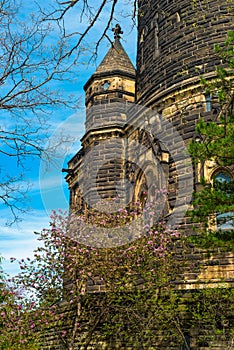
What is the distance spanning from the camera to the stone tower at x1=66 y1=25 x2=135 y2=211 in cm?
1702

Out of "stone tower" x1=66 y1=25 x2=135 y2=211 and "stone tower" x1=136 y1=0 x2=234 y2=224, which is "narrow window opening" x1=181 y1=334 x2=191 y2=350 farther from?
"stone tower" x1=66 y1=25 x2=135 y2=211

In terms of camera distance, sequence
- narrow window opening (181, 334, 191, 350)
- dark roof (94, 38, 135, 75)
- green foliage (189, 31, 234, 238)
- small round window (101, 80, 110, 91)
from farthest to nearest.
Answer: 1. dark roof (94, 38, 135, 75)
2. small round window (101, 80, 110, 91)
3. narrow window opening (181, 334, 191, 350)
4. green foliage (189, 31, 234, 238)

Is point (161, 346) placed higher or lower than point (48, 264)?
lower

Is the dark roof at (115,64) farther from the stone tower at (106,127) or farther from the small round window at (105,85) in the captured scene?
the small round window at (105,85)

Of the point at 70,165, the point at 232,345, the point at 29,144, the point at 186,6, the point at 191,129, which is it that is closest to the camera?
the point at 29,144

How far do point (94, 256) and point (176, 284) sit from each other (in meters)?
2.12

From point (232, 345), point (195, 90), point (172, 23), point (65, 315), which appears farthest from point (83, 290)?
point (172, 23)

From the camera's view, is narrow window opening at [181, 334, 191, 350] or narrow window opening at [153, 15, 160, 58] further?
narrow window opening at [153, 15, 160, 58]

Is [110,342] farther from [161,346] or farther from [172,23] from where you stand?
[172,23]

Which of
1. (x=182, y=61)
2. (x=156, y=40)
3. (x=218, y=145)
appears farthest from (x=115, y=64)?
(x=218, y=145)

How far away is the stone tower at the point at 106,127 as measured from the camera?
1702 cm

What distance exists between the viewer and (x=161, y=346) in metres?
10.5

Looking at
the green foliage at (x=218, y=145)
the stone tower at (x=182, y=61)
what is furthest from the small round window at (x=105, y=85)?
the green foliage at (x=218, y=145)

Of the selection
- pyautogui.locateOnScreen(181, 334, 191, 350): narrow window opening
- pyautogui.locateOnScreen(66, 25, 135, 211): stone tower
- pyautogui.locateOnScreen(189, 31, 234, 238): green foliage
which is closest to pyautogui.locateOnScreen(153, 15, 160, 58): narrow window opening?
pyautogui.locateOnScreen(66, 25, 135, 211): stone tower
